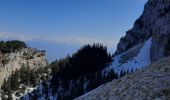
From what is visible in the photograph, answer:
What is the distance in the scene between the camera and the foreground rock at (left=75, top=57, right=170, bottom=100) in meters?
36.6

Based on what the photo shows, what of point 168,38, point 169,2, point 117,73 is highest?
point 169,2

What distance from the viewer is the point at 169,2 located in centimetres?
19488

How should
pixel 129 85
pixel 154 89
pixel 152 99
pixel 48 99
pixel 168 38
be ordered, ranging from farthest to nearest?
pixel 48 99 < pixel 168 38 < pixel 129 85 < pixel 154 89 < pixel 152 99

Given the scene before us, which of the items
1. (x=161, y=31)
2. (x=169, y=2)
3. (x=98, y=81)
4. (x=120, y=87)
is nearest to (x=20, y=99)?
(x=98, y=81)

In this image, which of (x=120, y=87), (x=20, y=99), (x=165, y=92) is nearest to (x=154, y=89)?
(x=165, y=92)

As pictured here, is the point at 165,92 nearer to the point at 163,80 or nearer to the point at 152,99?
the point at 152,99

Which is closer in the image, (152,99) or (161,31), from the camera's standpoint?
(152,99)

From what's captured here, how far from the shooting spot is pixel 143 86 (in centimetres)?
3956

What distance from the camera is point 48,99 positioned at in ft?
625

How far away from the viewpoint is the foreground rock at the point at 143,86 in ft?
120

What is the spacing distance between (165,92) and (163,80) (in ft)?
15.2

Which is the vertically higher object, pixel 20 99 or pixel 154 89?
pixel 154 89

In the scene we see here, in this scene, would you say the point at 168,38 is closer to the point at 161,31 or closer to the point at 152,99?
the point at 161,31

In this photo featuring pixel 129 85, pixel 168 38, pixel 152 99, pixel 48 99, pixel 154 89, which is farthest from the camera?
pixel 48 99
